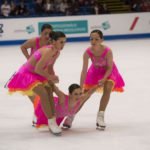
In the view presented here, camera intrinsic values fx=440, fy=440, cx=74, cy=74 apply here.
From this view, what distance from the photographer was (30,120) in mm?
4785

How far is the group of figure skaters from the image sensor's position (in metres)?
4.01

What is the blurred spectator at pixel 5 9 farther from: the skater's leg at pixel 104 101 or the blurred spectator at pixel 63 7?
the skater's leg at pixel 104 101

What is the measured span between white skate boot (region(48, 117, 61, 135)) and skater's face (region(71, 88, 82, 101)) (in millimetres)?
282

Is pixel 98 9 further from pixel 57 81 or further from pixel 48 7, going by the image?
pixel 57 81

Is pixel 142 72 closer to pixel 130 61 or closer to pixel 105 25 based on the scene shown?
pixel 130 61

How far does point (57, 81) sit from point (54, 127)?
1.43 feet

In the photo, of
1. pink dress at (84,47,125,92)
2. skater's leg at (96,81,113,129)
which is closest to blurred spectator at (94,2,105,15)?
pink dress at (84,47,125,92)

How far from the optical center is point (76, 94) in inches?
164

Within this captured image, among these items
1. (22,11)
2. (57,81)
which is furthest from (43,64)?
(22,11)

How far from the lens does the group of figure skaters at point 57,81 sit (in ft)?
13.1

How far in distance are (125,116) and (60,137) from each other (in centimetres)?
107

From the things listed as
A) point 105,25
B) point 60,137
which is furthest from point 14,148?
point 105,25

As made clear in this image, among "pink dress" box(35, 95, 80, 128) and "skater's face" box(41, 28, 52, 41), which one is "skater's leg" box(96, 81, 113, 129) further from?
"skater's face" box(41, 28, 52, 41)

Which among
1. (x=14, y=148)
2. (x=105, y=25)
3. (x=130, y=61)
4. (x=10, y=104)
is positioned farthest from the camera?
(x=105, y=25)
